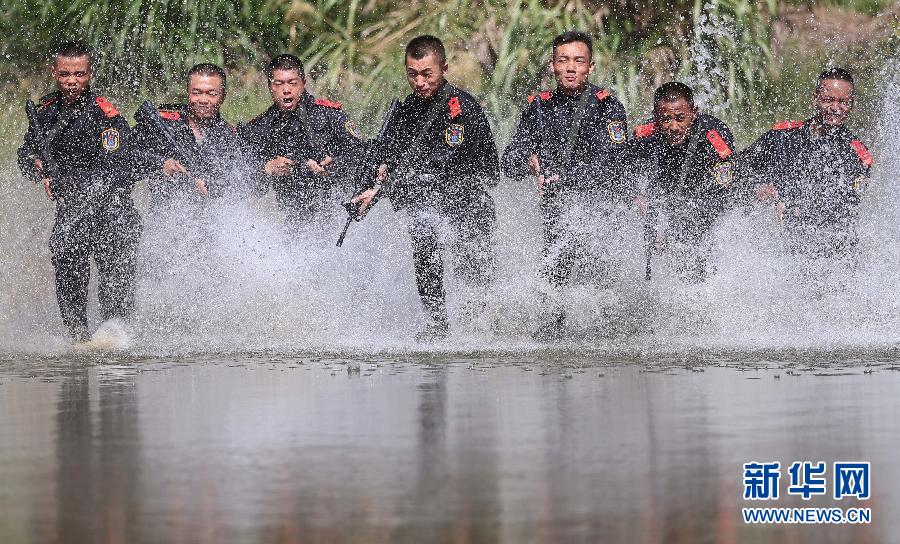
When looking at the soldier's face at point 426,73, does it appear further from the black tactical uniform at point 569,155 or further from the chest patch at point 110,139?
the chest patch at point 110,139

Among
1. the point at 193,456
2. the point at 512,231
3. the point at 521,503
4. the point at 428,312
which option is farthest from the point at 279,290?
the point at 521,503

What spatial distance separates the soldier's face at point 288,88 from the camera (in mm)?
13734

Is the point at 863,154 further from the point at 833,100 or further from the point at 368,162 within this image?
the point at 368,162

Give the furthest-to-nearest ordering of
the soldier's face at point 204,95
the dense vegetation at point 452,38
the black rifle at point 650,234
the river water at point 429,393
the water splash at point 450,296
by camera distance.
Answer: the dense vegetation at point 452,38
the soldier's face at point 204,95
the black rifle at point 650,234
the water splash at point 450,296
the river water at point 429,393

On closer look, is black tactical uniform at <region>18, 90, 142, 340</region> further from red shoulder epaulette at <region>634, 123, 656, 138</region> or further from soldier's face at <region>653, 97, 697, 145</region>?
soldier's face at <region>653, 97, 697, 145</region>

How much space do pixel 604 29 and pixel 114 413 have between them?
1124 centimetres

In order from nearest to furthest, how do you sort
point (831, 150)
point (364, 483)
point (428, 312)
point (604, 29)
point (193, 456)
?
point (364, 483) < point (193, 456) < point (428, 312) < point (831, 150) < point (604, 29)

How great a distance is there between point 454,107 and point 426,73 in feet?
0.84

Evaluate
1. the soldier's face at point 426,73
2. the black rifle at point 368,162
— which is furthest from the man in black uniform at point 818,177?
the black rifle at point 368,162

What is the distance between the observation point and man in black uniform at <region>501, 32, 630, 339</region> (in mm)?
12930

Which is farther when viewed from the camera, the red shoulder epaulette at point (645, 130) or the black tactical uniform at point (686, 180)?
the red shoulder epaulette at point (645, 130)

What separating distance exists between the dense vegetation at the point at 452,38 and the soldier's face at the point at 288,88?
5911 mm

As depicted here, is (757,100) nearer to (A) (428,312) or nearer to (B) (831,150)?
(B) (831,150)

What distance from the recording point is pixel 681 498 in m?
7.00
